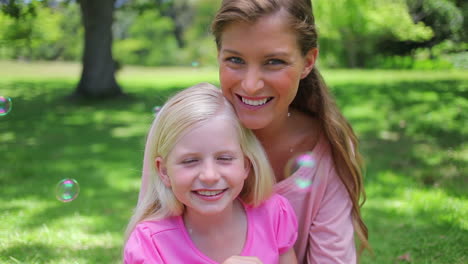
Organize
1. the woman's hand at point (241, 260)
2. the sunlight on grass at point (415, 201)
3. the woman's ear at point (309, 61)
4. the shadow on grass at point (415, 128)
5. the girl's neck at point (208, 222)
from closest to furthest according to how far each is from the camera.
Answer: the woman's hand at point (241, 260)
the girl's neck at point (208, 222)
the woman's ear at point (309, 61)
the sunlight on grass at point (415, 201)
the shadow on grass at point (415, 128)

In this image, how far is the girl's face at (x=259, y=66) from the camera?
2.12 metres

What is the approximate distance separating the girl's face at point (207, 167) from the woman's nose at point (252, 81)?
18 cm

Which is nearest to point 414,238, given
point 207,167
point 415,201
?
point 415,201

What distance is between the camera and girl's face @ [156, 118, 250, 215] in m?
2.01

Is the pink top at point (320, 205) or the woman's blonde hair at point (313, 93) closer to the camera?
the woman's blonde hair at point (313, 93)

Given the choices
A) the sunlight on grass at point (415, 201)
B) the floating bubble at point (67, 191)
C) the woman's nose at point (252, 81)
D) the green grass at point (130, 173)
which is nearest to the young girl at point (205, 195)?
the woman's nose at point (252, 81)

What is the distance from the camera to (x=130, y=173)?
582cm

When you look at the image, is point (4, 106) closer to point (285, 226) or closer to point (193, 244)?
point (193, 244)

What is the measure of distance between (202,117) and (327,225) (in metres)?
0.87

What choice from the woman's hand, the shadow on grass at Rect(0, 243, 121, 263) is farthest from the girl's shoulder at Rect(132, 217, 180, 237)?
the shadow on grass at Rect(0, 243, 121, 263)

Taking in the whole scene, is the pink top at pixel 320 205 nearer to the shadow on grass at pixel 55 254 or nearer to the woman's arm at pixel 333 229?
the woman's arm at pixel 333 229

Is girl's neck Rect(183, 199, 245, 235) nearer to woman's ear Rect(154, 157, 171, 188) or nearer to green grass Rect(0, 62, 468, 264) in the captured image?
woman's ear Rect(154, 157, 171, 188)

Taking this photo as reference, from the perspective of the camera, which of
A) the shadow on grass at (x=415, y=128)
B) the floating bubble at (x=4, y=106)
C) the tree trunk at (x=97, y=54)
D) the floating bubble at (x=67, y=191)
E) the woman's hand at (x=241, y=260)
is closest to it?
the woman's hand at (x=241, y=260)

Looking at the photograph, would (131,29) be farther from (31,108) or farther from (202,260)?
(202,260)
